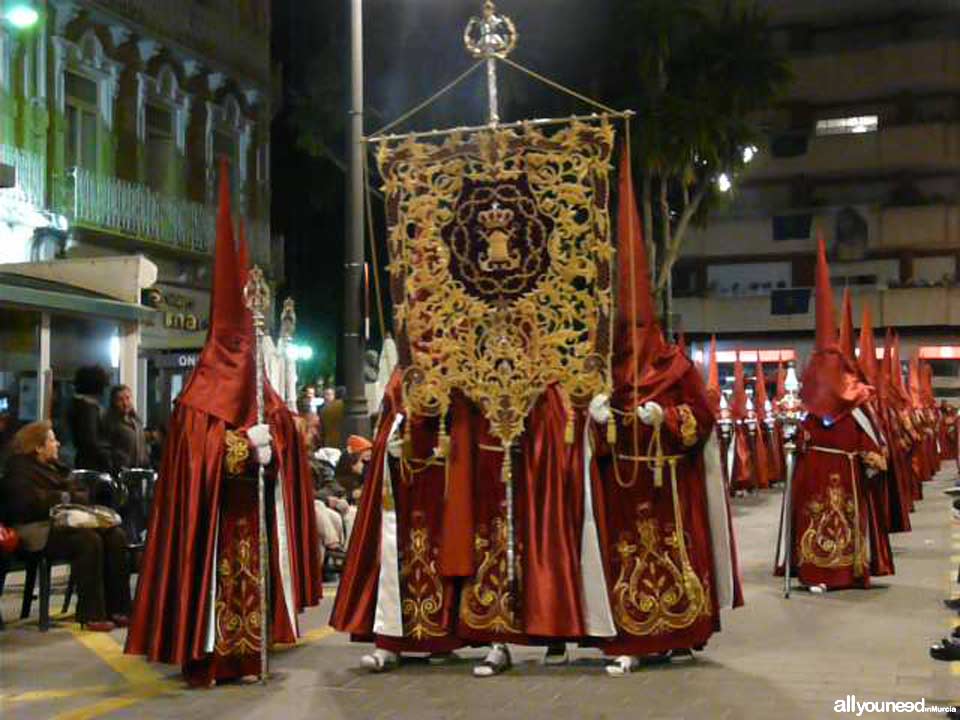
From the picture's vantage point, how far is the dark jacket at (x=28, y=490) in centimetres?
1041

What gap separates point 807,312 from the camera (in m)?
50.1

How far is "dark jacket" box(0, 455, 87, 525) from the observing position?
34.1ft

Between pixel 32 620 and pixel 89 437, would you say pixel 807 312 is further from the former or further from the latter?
pixel 32 620

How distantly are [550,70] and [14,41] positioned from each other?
10.8m

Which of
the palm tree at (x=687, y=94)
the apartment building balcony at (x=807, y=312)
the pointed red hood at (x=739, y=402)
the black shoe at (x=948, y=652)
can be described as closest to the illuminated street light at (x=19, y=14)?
the palm tree at (x=687, y=94)

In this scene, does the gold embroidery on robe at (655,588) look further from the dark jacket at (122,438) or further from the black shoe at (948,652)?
the dark jacket at (122,438)

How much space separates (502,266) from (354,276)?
7.13 meters

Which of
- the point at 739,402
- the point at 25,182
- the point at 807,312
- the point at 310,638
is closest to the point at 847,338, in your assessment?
the point at 310,638

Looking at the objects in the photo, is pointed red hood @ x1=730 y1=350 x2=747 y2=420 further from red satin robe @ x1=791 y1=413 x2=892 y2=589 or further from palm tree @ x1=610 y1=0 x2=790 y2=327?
red satin robe @ x1=791 y1=413 x2=892 y2=589

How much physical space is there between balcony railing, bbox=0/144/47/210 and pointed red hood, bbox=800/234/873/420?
12.8 m

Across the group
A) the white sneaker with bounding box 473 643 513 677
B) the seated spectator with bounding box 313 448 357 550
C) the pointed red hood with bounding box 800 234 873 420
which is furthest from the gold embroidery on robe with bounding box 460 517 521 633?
the pointed red hood with bounding box 800 234 873 420

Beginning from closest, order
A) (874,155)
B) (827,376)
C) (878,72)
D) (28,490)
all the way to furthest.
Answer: (28,490), (827,376), (874,155), (878,72)

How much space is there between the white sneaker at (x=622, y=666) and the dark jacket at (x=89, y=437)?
6.04 meters

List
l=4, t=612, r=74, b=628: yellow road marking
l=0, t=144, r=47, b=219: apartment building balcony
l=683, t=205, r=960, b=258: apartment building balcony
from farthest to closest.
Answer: l=683, t=205, r=960, b=258: apartment building balcony → l=0, t=144, r=47, b=219: apartment building balcony → l=4, t=612, r=74, b=628: yellow road marking
